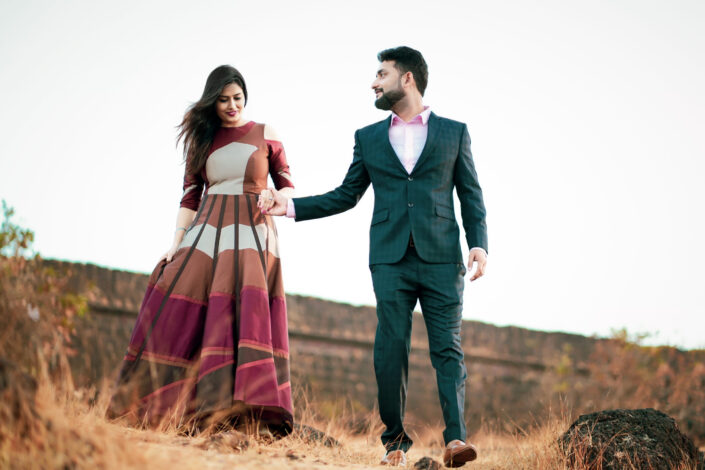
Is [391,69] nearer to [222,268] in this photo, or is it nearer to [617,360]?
[222,268]

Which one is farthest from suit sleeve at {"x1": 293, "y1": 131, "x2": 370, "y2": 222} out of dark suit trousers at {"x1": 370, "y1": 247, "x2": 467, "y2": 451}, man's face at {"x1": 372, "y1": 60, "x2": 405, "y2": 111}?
dark suit trousers at {"x1": 370, "y1": 247, "x2": 467, "y2": 451}

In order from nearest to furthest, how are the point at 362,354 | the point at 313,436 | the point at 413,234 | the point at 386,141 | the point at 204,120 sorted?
the point at 413,234 → the point at 386,141 → the point at 204,120 → the point at 313,436 → the point at 362,354

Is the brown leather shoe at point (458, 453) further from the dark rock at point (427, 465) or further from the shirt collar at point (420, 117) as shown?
the shirt collar at point (420, 117)

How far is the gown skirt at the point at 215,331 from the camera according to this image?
369 centimetres

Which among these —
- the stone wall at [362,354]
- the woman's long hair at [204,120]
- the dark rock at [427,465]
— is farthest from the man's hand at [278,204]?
the stone wall at [362,354]

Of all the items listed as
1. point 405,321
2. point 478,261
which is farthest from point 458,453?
point 478,261

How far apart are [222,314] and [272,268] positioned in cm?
46

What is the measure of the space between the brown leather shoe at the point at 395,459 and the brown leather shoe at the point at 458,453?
25 cm

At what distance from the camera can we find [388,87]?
404 cm

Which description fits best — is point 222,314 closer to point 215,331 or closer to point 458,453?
point 215,331

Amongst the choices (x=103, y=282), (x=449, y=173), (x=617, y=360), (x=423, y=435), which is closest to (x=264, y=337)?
(x=449, y=173)

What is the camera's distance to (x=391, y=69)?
4.07 metres

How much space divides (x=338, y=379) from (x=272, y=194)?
5.18 metres

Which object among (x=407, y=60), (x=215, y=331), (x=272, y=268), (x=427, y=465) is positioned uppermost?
(x=407, y=60)
